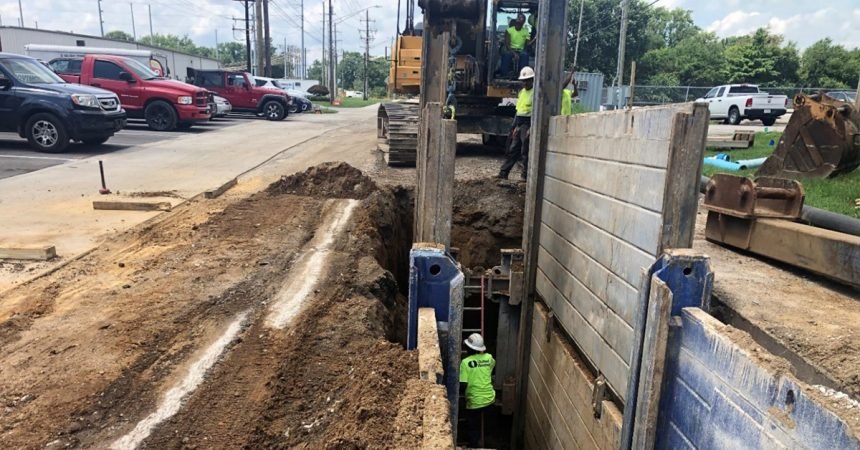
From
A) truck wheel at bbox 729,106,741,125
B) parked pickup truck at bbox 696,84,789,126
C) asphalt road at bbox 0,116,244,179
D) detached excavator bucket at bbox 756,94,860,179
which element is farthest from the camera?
truck wheel at bbox 729,106,741,125

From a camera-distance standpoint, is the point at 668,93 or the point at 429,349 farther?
the point at 668,93

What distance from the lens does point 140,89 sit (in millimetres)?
17734

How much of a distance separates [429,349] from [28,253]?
4730 millimetres

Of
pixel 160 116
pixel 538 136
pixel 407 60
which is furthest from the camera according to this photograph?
pixel 160 116

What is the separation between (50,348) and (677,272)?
4012 millimetres

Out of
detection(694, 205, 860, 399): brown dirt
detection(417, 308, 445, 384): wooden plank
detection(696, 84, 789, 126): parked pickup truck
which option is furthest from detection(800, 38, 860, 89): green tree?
detection(417, 308, 445, 384): wooden plank

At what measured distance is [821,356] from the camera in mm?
3834

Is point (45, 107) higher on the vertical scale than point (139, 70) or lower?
lower

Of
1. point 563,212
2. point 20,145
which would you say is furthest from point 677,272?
point 20,145

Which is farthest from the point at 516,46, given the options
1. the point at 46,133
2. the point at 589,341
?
the point at 46,133

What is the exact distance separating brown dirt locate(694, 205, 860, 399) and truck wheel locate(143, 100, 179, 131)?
16898 mm

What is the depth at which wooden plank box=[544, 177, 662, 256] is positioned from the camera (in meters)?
3.70

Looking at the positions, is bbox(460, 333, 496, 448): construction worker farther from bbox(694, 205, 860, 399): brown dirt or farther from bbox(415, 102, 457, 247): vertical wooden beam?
bbox(694, 205, 860, 399): brown dirt

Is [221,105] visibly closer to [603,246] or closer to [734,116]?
[603,246]
